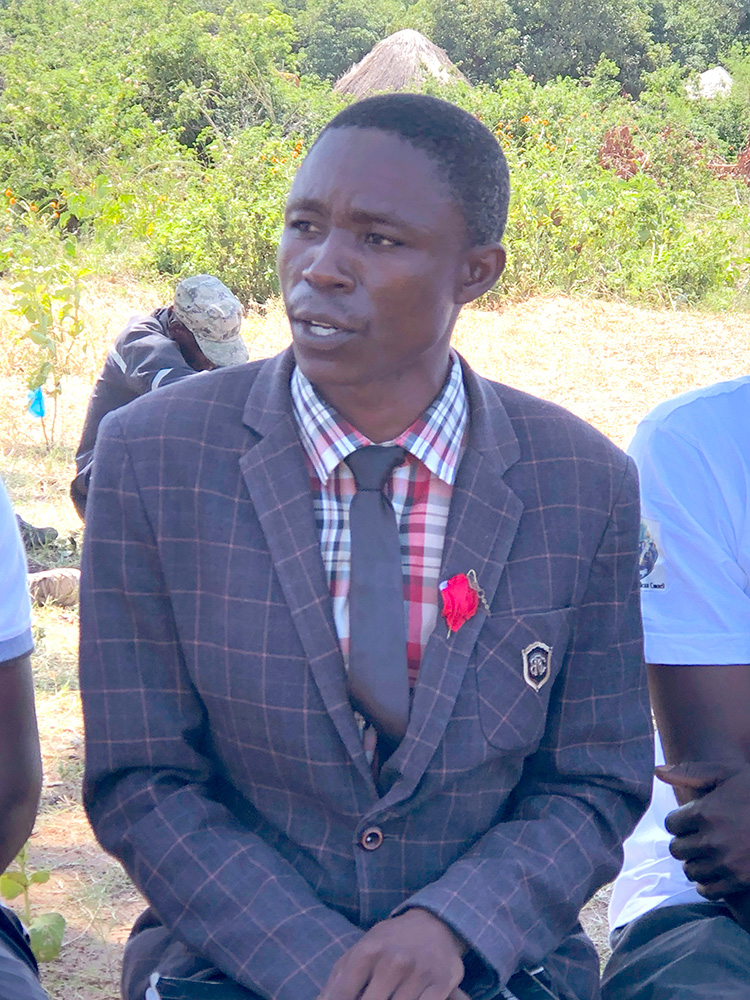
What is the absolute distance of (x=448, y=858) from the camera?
158cm

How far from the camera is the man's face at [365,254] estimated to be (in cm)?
156

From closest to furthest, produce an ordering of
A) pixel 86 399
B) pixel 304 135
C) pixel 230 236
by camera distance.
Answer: pixel 86 399
pixel 230 236
pixel 304 135

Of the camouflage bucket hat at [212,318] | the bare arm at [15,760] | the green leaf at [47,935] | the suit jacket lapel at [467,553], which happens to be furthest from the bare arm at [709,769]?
the camouflage bucket hat at [212,318]

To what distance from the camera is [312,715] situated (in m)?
1.50

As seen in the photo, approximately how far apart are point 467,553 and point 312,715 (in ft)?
0.97

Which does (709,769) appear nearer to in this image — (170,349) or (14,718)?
(14,718)

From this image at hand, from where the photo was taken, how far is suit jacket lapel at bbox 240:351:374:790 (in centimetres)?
150

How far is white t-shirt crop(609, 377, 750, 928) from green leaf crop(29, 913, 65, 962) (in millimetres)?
1211

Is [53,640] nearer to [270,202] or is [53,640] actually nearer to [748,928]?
[748,928]

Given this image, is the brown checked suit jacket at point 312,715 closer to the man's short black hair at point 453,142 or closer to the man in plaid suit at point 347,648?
the man in plaid suit at point 347,648

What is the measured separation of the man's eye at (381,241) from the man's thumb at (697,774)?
823 millimetres

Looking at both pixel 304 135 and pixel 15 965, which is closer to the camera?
pixel 15 965

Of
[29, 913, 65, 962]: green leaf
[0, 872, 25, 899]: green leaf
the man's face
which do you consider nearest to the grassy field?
[29, 913, 65, 962]: green leaf

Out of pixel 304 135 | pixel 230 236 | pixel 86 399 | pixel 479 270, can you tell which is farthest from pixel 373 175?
pixel 304 135
